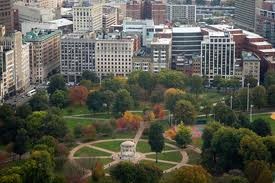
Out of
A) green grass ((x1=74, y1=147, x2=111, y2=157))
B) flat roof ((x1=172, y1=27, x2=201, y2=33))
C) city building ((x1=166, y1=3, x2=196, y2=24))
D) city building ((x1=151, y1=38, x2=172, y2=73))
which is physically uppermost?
city building ((x1=166, y1=3, x2=196, y2=24))

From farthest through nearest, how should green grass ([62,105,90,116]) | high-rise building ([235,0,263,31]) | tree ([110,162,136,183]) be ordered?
high-rise building ([235,0,263,31]) → green grass ([62,105,90,116]) → tree ([110,162,136,183])

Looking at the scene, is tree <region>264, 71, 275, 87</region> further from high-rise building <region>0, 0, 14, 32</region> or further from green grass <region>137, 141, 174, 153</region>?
high-rise building <region>0, 0, 14, 32</region>

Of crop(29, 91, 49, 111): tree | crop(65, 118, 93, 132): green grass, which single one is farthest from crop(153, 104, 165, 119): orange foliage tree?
crop(29, 91, 49, 111): tree

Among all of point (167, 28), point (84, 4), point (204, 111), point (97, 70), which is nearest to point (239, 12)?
point (167, 28)

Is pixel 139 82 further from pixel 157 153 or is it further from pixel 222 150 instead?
pixel 222 150

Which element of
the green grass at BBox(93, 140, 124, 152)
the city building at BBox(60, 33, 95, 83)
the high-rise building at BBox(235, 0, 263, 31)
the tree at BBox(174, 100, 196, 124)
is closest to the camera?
the green grass at BBox(93, 140, 124, 152)

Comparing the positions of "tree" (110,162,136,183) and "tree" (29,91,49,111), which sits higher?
"tree" (29,91,49,111)

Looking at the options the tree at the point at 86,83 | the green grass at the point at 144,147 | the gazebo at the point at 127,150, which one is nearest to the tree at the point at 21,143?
the gazebo at the point at 127,150
